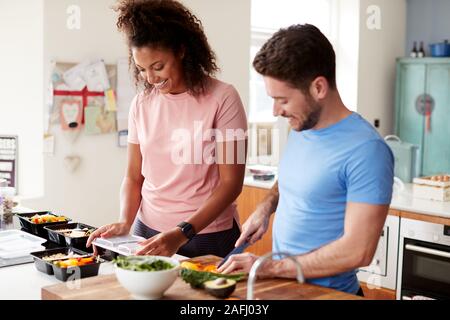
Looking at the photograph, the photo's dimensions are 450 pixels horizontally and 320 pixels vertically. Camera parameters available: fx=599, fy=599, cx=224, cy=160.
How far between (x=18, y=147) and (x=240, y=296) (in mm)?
2729

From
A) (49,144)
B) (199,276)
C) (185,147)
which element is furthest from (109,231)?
(49,144)

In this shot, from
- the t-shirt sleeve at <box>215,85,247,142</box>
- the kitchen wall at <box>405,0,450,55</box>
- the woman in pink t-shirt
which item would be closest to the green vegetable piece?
the woman in pink t-shirt

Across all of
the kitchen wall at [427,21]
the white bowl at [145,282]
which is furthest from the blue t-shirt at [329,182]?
the kitchen wall at [427,21]

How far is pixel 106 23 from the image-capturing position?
388 centimetres

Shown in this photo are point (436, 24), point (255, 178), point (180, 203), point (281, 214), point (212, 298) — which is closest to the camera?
point (212, 298)

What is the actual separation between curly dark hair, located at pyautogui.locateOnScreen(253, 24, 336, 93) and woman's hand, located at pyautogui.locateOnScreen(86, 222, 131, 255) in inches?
32.3

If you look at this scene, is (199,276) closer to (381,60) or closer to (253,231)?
(253,231)

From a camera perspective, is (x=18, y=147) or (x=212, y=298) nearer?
(x=212, y=298)

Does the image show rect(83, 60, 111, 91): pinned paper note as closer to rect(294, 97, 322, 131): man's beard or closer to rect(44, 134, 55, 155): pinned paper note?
rect(44, 134, 55, 155): pinned paper note

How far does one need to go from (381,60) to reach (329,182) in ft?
15.9

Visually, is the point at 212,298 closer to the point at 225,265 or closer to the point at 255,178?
the point at 225,265

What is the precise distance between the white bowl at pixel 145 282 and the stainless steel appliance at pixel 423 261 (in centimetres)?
245

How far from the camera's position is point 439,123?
5914mm
